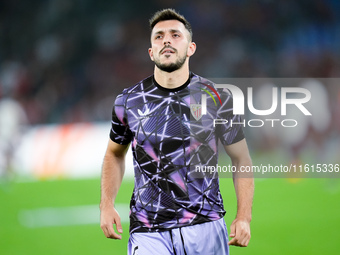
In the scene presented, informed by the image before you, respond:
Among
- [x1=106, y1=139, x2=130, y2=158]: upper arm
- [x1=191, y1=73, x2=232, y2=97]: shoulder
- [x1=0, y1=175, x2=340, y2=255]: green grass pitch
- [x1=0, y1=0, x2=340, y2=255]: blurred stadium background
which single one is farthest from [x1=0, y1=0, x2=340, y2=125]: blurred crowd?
[x1=191, y1=73, x2=232, y2=97]: shoulder

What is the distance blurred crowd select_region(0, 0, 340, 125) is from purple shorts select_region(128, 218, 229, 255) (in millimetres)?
12234

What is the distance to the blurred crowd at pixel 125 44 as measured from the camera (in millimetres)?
15523

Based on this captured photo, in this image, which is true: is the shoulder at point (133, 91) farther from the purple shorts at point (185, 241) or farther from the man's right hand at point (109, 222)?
the purple shorts at point (185, 241)

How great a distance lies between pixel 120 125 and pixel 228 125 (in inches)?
24.4

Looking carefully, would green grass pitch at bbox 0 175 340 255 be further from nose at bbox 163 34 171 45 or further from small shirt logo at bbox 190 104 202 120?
nose at bbox 163 34 171 45

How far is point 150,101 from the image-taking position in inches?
119

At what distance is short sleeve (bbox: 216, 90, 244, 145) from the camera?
9.68 ft

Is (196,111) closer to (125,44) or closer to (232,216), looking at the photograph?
(232,216)

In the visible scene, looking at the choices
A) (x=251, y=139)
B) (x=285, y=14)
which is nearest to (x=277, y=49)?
(x=285, y=14)

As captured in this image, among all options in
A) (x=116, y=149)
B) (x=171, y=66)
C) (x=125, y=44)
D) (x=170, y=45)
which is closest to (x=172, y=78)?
(x=171, y=66)

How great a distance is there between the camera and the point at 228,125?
9.68 feet

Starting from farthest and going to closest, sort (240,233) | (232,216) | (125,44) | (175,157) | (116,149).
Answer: (125,44) < (232,216) < (116,149) < (175,157) < (240,233)

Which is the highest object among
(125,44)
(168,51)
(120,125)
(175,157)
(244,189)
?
(125,44)

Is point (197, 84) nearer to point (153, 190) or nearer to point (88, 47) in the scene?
point (153, 190)
